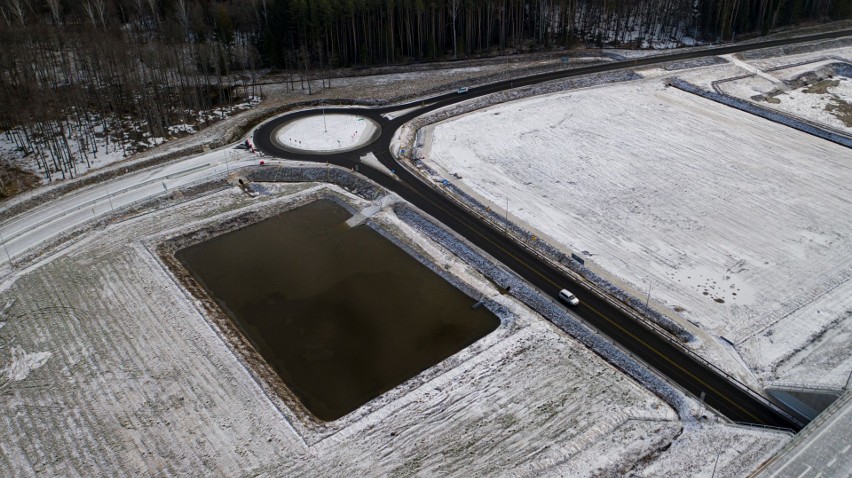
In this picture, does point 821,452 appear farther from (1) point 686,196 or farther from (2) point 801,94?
→ (2) point 801,94

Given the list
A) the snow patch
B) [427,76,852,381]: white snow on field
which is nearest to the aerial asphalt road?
[427,76,852,381]: white snow on field

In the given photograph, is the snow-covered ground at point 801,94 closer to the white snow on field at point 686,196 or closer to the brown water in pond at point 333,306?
the white snow on field at point 686,196

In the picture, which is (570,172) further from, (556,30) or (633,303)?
(556,30)

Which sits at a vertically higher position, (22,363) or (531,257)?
(531,257)

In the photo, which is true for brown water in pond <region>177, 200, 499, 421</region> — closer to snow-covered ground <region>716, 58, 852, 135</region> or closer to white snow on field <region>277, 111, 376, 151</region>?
white snow on field <region>277, 111, 376, 151</region>

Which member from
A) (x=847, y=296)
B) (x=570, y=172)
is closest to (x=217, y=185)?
(x=570, y=172)

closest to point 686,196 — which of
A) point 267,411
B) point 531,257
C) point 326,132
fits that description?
point 531,257
